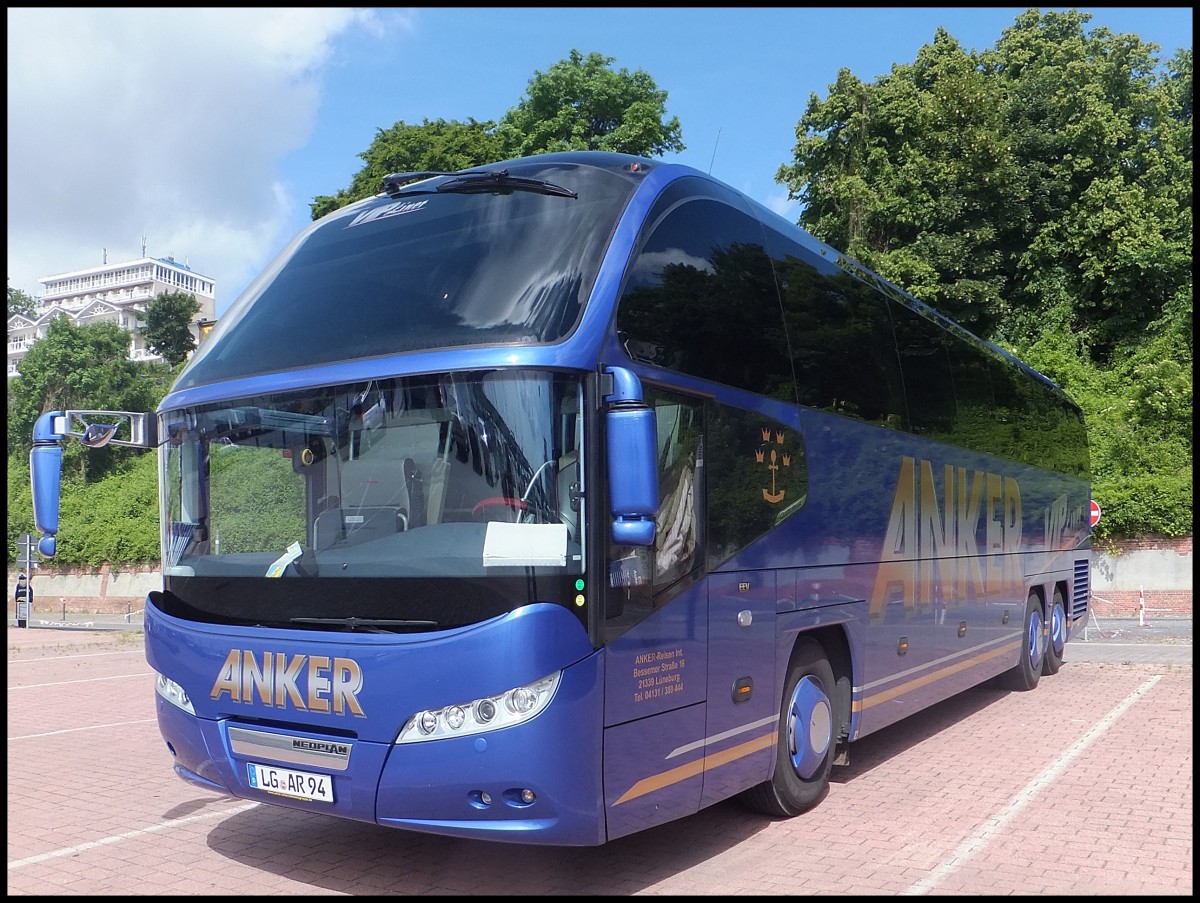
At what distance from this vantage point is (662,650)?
5578 mm

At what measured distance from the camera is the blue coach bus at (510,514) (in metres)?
5.01

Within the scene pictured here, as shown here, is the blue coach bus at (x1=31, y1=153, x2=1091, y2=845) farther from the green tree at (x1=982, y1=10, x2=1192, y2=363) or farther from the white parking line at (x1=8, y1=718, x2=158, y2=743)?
the green tree at (x1=982, y1=10, x2=1192, y2=363)

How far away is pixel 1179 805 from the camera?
24.8ft

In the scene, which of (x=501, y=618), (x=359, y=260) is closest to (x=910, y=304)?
(x=359, y=260)

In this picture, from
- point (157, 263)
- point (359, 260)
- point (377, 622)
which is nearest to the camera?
point (377, 622)

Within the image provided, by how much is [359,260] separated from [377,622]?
2.08m

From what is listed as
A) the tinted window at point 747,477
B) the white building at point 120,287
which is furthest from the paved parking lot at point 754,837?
the white building at point 120,287

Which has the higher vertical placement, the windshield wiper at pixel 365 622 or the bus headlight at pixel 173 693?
the windshield wiper at pixel 365 622

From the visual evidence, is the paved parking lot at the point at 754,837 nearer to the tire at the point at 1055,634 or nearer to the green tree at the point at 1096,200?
the tire at the point at 1055,634

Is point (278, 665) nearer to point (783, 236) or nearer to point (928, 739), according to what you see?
point (783, 236)

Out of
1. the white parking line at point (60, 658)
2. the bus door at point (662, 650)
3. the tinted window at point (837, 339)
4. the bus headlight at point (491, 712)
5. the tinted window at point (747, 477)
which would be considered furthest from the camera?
the white parking line at point (60, 658)

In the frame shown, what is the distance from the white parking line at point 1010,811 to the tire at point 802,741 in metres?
1.05

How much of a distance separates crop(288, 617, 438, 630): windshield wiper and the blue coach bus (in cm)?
1

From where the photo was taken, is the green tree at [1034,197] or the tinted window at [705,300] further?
the green tree at [1034,197]
